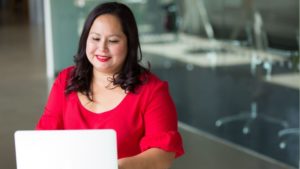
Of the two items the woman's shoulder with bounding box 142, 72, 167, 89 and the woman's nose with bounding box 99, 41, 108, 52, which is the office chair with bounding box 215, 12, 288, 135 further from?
the woman's nose with bounding box 99, 41, 108, 52

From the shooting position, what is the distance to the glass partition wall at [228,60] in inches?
212

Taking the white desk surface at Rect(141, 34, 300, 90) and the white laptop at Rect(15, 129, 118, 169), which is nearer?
the white laptop at Rect(15, 129, 118, 169)

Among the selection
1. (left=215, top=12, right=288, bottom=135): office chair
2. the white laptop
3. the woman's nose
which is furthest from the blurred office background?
the white laptop

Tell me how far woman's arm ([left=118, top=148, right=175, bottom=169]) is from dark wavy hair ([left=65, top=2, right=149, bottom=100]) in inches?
8.8

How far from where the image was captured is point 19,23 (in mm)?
12805

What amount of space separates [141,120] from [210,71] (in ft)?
19.1

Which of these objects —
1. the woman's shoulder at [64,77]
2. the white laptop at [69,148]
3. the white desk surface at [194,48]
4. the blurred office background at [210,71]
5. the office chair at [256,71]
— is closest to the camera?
the white laptop at [69,148]

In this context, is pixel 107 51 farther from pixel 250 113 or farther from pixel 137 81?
pixel 250 113

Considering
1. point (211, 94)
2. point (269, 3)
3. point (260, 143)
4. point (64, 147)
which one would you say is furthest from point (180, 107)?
point (64, 147)

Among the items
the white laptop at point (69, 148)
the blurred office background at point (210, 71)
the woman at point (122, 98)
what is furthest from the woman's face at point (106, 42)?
the blurred office background at point (210, 71)

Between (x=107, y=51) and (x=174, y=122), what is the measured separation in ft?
1.04

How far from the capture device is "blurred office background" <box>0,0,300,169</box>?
4.82 m

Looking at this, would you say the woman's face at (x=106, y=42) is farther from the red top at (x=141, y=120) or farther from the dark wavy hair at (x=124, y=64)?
the red top at (x=141, y=120)

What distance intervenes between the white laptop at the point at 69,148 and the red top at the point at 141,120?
354 millimetres
